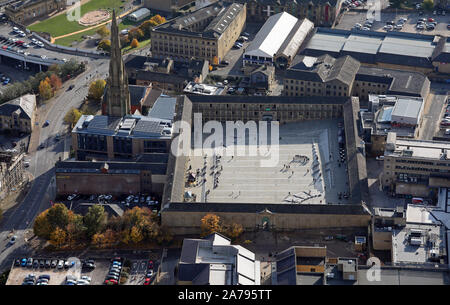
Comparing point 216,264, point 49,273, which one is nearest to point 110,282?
point 49,273

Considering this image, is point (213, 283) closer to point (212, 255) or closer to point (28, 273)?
point (212, 255)

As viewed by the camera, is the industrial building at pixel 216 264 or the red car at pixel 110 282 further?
the red car at pixel 110 282

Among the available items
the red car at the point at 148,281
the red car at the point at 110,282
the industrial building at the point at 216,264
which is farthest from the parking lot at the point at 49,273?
the industrial building at the point at 216,264

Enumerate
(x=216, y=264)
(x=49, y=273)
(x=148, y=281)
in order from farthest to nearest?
(x=49, y=273) < (x=148, y=281) < (x=216, y=264)

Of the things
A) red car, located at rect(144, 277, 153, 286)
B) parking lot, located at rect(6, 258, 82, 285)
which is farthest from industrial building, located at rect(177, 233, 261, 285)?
parking lot, located at rect(6, 258, 82, 285)

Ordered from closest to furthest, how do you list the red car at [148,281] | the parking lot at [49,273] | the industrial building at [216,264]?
1. the industrial building at [216,264]
2. the red car at [148,281]
3. the parking lot at [49,273]

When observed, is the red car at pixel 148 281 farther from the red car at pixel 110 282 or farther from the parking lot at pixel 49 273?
the parking lot at pixel 49 273

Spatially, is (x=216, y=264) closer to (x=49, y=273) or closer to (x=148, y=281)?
(x=148, y=281)

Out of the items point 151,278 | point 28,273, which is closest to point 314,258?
point 151,278
